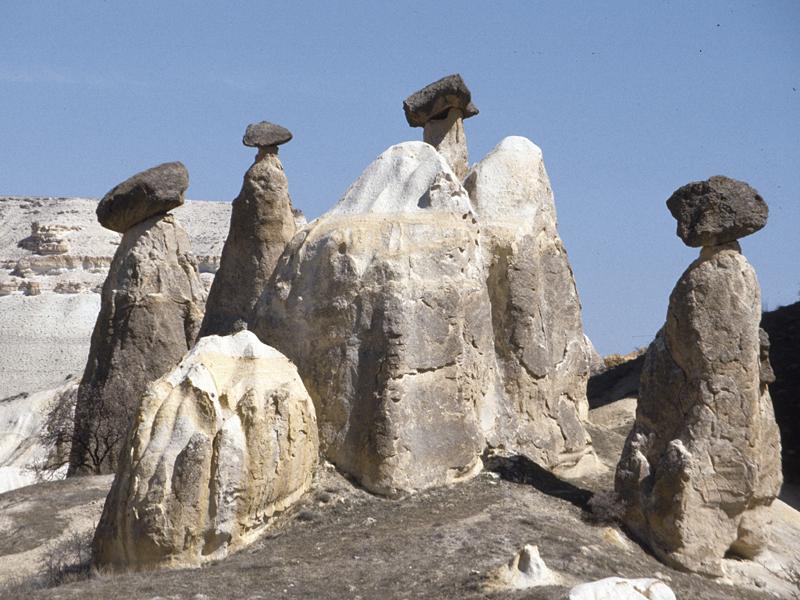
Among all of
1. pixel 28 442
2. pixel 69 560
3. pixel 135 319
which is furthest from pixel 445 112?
pixel 28 442

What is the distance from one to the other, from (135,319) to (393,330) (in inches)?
296

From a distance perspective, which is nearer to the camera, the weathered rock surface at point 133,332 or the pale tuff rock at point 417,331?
the pale tuff rock at point 417,331

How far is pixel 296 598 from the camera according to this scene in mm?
11664

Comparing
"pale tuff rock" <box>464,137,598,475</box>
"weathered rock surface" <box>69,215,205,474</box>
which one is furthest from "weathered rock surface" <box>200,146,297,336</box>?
"pale tuff rock" <box>464,137,598,475</box>

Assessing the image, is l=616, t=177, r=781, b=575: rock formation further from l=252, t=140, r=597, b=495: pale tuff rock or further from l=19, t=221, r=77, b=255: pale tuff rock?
l=19, t=221, r=77, b=255: pale tuff rock

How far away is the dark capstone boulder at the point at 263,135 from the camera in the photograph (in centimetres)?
2102

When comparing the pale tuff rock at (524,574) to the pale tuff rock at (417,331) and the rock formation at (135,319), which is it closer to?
the pale tuff rock at (417,331)

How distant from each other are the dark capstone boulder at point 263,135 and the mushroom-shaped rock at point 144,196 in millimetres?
1261

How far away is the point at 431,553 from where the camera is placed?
1271cm

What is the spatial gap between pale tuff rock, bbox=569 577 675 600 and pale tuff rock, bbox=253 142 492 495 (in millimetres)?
3481

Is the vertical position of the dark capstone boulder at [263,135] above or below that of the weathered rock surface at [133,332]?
above

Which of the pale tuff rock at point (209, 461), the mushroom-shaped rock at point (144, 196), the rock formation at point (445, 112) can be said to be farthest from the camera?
the mushroom-shaped rock at point (144, 196)

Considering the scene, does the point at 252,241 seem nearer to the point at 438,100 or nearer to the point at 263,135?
the point at 263,135

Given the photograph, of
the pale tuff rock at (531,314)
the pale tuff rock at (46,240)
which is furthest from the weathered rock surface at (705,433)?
the pale tuff rock at (46,240)
